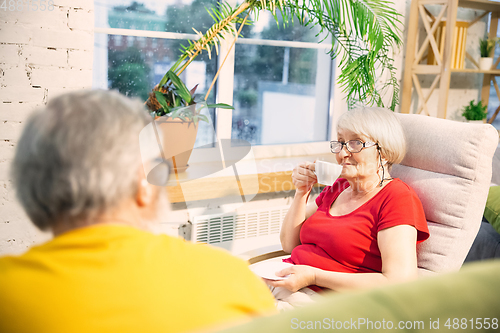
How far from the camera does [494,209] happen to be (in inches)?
79.2

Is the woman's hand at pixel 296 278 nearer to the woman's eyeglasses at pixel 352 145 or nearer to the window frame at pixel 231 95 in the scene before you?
the woman's eyeglasses at pixel 352 145

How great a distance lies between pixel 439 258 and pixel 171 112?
123 centimetres

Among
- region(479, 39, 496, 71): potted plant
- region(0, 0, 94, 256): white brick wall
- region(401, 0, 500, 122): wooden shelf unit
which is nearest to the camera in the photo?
region(0, 0, 94, 256): white brick wall

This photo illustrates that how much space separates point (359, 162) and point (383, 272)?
400 millimetres

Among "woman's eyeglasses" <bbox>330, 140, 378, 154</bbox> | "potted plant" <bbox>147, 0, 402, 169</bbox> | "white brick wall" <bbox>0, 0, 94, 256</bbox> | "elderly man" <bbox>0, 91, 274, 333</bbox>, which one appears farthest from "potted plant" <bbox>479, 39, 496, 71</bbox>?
"elderly man" <bbox>0, 91, 274, 333</bbox>

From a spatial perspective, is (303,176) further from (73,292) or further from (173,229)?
(73,292)

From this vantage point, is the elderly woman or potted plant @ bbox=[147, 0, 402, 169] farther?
potted plant @ bbox=[147, 0, 402, 169]

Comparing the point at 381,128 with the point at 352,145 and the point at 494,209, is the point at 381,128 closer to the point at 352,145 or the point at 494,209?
the point at 352,145

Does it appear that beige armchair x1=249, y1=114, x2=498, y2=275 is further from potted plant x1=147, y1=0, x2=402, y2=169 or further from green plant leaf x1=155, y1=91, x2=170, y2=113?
green plant leaf x1=155, y1=91, x2=170, y2=113

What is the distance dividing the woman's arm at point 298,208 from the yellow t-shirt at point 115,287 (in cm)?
113

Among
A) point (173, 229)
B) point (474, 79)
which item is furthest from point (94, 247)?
point (474, 79)

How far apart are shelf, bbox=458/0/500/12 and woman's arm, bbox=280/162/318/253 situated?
6.41 ft

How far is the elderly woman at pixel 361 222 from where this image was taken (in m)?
1.38

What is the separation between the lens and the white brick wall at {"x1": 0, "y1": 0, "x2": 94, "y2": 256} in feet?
6.01
